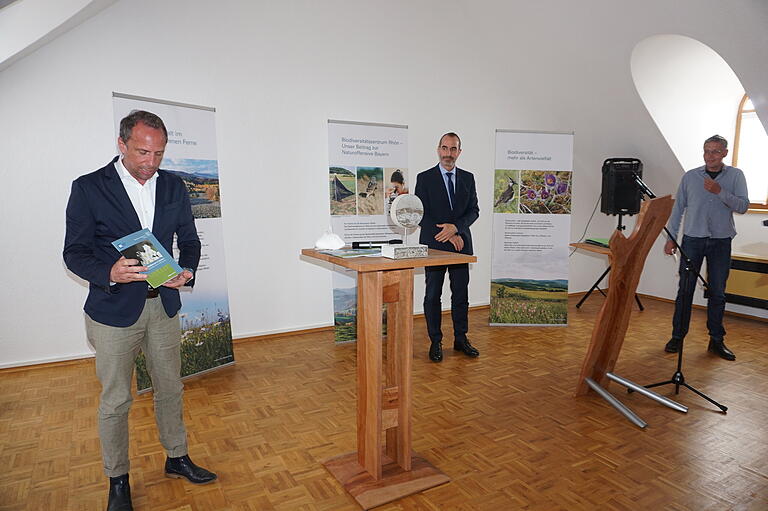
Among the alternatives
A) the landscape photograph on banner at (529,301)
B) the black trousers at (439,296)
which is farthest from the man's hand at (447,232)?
the landscape photograph on banner at (529,301)

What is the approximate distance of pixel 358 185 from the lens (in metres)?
4.84

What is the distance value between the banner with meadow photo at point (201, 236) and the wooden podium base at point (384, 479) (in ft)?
5.75

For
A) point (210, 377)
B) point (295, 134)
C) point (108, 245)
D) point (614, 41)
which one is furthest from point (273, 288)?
point (614, 41)

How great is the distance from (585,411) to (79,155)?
433 cm

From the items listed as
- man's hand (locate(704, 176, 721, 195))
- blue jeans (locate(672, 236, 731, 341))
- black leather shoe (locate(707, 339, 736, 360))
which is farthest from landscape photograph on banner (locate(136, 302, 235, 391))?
black leather shoe (locate(707, 339, 736, 360))

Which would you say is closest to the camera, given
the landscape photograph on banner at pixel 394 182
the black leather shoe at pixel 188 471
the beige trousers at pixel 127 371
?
the beige trousers at pixel 127 371

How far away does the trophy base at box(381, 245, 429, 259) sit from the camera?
7.43ft

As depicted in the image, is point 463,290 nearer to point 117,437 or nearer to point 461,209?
point 461,209

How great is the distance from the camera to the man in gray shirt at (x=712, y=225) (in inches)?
165

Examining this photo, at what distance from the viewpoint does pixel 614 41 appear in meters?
4.74

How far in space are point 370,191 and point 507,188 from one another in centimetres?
142

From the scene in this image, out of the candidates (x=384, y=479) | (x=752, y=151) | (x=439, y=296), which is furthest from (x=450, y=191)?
(x=752, y=151)

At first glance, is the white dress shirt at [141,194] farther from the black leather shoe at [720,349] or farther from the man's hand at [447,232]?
the black leather shoe at [720,349]

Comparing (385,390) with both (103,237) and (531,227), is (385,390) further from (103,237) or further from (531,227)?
(531,227)
